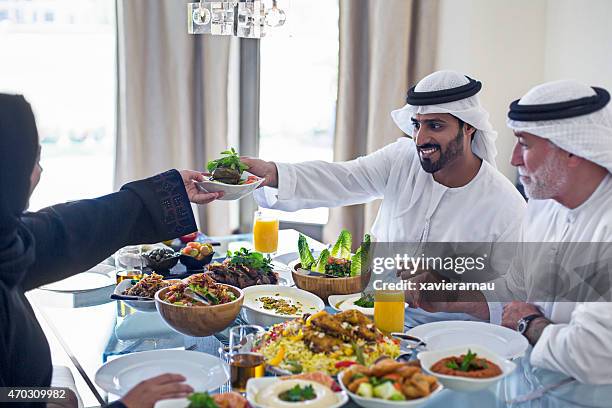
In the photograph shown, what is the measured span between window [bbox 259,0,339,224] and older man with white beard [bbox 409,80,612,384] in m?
2.46

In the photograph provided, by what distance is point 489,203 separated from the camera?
2787 mm

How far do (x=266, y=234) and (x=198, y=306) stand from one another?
3.53ft

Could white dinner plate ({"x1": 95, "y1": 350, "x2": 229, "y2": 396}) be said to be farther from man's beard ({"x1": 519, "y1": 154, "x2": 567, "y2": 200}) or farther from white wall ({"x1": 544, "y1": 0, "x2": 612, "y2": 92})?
white wall ({"x1": 544, "y1": 0, "x2": 612, "y2": 92})

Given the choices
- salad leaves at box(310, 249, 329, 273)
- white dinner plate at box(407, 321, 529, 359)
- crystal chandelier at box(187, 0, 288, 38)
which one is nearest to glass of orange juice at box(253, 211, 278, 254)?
salad leaves at box(310, 249, 329, 273)

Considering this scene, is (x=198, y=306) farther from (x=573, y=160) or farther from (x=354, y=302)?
(x=573, y=160)

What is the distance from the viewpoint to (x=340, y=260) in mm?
2439

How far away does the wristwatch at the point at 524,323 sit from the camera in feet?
6.60

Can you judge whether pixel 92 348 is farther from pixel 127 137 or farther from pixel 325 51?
pixel 325 51

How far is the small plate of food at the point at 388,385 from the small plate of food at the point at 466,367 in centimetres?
5

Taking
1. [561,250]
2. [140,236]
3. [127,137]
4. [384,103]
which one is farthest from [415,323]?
[127,137]

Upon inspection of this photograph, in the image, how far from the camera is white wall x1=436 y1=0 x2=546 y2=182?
13.0 feet

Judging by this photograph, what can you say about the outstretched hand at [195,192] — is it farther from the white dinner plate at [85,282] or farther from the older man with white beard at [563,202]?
the older man with white beard at [563,202]

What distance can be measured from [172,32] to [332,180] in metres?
1.81

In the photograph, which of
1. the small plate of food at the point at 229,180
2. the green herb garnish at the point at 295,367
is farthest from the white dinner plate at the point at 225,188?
the green herb garnish at the point at 295,367
